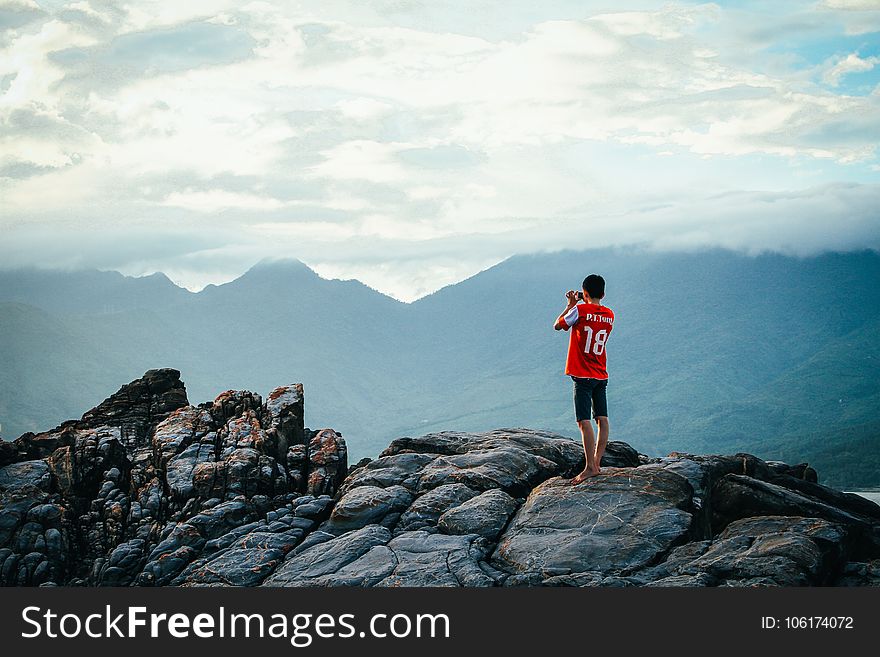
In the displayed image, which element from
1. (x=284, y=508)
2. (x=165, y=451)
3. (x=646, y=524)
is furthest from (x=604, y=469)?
(x=165, y=451)

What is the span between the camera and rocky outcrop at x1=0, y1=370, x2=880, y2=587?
17531 mm

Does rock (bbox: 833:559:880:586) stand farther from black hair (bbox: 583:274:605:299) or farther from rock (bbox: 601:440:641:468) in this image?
black hair (bbox: 583:274:605:299)

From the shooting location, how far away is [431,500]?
21.3 meters

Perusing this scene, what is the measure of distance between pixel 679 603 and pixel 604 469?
20.3 ft

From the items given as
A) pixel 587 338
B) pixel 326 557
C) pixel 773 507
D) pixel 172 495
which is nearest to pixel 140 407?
pixel 172 495

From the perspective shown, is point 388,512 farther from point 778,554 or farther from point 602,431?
point 778,554

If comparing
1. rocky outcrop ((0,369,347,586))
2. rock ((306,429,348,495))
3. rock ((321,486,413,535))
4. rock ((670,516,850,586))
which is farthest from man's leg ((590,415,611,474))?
rock ((306,429,348,495))

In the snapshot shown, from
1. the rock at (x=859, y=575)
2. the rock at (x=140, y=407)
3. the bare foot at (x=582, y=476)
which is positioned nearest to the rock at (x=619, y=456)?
the bare foot at (x=582, y=476)

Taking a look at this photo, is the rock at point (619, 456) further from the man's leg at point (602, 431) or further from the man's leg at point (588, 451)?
the man's leg at point (602, 431)

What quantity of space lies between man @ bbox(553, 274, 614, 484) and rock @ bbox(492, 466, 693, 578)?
122cm

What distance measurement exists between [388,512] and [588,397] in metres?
5.92

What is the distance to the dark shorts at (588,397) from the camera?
1978cm

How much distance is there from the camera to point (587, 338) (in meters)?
19.5

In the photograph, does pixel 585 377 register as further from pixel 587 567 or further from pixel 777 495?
pixel 777 495
